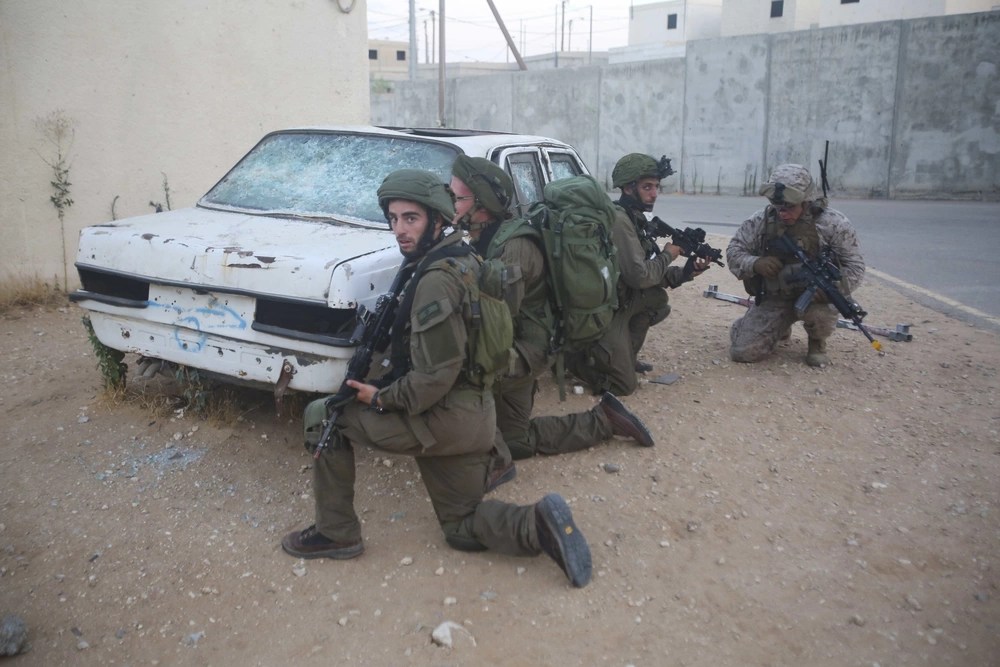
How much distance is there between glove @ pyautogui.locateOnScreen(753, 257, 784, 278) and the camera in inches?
223

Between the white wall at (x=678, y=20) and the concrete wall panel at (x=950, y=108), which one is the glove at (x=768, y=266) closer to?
the concrete wall panel at (x=950, y=108)

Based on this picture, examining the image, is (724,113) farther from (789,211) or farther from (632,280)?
(632,280)

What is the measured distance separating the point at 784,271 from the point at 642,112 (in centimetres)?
1889

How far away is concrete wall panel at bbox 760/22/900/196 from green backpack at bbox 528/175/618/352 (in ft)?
52.2

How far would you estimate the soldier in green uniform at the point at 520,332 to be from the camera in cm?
401

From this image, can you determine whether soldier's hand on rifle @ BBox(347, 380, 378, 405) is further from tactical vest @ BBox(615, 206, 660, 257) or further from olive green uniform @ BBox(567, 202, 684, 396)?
tactical vest @ BBox(615, 206, 660, 257)

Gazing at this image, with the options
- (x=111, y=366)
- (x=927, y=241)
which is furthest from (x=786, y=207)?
(x=927, y=241)

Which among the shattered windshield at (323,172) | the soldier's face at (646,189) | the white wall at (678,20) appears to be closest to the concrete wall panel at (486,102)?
the white wall at (678,20)

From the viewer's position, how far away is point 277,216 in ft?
14.9

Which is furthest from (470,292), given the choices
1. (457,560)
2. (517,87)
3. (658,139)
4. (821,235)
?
(517,87)

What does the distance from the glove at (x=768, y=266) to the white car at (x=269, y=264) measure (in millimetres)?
1744

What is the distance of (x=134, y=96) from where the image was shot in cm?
745

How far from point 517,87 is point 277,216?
78.9 feet

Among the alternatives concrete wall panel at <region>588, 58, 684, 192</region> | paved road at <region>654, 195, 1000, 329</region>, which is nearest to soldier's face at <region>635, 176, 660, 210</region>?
paved road at <region>654, 195, 1000, 329</region>
